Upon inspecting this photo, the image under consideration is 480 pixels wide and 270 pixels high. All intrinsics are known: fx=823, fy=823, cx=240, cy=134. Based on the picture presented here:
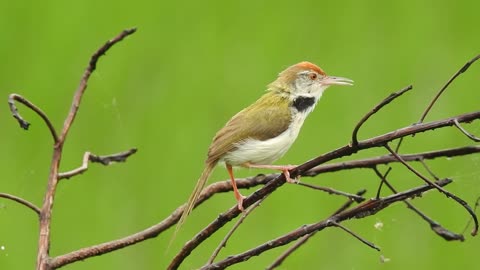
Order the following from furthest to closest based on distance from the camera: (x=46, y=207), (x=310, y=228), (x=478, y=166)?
(x=478, y=166) → (x=46, y=207) → (x=310, y=228)

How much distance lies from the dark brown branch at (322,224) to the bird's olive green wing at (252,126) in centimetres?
70

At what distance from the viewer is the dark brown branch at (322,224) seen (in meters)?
1.43

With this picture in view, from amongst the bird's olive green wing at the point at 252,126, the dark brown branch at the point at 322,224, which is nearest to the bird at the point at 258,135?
the bird's olive green wing at the point at 252,126

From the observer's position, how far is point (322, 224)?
4.73 feet

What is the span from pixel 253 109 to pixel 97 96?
88.8 inches

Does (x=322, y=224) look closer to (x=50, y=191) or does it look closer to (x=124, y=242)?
(x=124, y=242)

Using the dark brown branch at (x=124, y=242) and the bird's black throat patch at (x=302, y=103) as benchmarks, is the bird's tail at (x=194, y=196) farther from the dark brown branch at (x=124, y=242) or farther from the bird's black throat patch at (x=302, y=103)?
the bird's black throat patch at (x=302, y=103)

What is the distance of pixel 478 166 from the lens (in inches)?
72.1

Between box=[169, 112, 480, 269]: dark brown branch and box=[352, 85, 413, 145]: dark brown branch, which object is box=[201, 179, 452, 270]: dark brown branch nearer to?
box=[169, 112, 480, 269]: dark brown branch

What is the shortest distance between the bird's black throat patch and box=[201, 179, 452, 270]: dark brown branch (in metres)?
0.93

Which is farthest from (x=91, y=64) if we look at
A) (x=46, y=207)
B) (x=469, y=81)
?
(x=469, y=81)

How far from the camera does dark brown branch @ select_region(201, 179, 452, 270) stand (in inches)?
56.4

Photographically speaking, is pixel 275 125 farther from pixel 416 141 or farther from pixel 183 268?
pixel 416 141

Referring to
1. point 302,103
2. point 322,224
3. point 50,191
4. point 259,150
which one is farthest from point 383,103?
point 302,103
